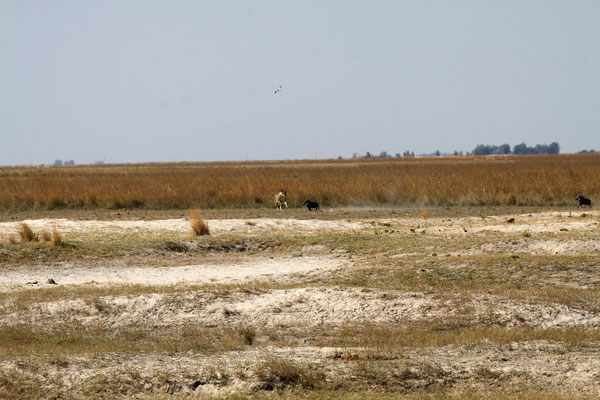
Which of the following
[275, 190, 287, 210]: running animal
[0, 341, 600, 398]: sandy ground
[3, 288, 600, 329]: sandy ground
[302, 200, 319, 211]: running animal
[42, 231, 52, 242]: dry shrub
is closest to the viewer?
[0, 341, 600, 398]: sandy ground

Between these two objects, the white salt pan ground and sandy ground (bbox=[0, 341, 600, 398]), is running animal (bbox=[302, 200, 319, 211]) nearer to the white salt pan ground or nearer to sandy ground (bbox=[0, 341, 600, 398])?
the white salt pan ground

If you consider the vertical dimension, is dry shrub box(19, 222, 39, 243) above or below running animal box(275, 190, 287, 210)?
below

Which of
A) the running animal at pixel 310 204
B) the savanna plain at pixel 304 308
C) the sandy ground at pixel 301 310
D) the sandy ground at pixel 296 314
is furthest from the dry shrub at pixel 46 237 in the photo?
the running animal at pixel 310 204

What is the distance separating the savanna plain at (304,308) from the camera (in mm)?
9266

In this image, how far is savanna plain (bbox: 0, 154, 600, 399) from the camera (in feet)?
30.4

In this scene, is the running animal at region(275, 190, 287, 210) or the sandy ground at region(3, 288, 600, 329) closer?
the sandy ground at region(3, 288, 600, 329)

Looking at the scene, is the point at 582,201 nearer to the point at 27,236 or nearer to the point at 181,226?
the point at 181,226

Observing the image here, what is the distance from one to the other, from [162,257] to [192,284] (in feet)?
13.7

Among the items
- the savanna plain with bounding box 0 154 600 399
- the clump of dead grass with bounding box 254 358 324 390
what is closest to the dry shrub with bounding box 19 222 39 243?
the savanna plain with bounding box 0 154 600 399

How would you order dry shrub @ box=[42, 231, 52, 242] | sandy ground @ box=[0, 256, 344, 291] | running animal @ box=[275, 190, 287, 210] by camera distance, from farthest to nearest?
running animal @ box=[275, 190, 287, 210]
dry shrub @ box=[42, 231, 52, 242]
sandy ground @ box=[0, 256, 344, 291]

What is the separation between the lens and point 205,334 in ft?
40.5

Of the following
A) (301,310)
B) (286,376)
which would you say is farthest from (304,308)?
(286,376)

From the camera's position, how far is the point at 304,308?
43.3ft

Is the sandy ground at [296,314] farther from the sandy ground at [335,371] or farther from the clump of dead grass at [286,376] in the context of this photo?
the clump of dead grass at [286,376]
